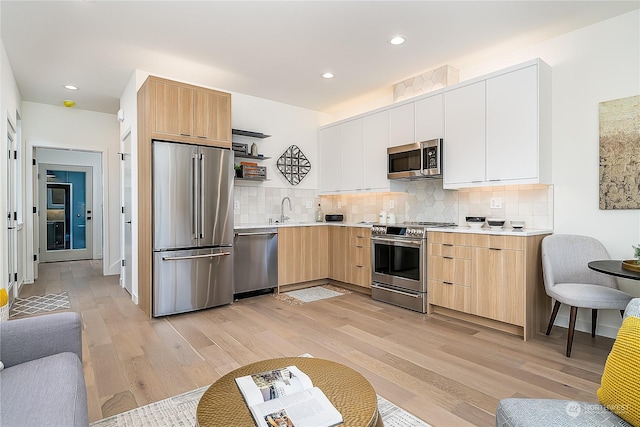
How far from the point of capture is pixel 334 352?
108 inches

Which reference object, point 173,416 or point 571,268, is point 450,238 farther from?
point 173,416

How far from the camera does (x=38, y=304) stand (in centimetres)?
413

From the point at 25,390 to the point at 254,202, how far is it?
387cm

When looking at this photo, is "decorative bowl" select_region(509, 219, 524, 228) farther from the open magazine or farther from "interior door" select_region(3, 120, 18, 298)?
"interior door" select_region(3, 120, 18, 298)

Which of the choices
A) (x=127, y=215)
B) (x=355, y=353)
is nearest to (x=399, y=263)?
(x=355, y=353)

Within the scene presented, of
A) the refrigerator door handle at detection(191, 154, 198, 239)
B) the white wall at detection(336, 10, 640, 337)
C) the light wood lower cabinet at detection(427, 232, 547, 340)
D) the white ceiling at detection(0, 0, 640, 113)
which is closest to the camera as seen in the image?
the white ceiling at detection(0, 0, 640, 113)

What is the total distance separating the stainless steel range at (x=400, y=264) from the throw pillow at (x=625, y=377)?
255cm

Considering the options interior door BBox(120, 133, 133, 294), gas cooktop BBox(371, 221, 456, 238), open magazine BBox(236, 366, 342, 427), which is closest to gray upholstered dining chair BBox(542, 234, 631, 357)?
gas cooktop BBox(371, 221, 456, 238)

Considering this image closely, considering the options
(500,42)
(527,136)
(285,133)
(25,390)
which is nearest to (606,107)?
(527,136)

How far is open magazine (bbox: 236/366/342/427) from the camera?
3.79 ft

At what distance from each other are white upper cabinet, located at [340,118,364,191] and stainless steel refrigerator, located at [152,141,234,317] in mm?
1844

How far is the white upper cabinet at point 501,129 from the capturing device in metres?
3.15

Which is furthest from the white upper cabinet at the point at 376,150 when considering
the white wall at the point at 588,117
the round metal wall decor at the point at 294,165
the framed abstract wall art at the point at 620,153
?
the framed abstract wall art at the point at 620,153

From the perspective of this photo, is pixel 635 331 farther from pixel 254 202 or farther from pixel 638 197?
pixel 254 202
